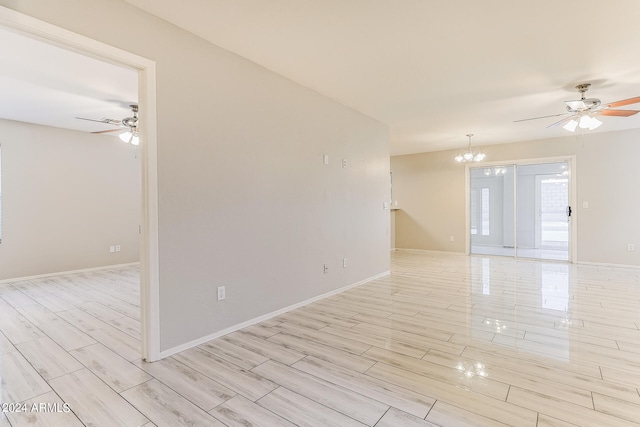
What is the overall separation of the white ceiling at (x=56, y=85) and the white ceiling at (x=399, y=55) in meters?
0.01

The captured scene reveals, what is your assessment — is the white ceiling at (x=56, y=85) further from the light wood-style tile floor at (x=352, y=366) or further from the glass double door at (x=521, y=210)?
the glass double door at (x=521, y=210)

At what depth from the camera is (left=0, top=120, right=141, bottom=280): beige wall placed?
4.81 meters

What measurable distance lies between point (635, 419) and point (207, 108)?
3423 millimetres

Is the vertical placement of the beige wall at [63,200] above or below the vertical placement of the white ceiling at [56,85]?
below

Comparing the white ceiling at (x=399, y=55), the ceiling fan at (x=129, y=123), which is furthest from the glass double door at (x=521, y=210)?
the ceiling fan at (x=129, y=123)

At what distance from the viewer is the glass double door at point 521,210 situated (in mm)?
6352

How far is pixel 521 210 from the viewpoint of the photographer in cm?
675

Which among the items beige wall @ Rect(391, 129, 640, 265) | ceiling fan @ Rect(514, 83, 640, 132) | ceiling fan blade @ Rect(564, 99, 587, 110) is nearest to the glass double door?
beige wall @ Rect(391, 129, 640, 265)

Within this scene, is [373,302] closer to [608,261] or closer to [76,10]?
[76,10]

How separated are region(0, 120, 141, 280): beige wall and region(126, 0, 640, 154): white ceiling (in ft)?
14.6

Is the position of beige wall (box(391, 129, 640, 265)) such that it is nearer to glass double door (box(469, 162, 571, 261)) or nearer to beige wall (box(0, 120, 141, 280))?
glass double door (box(469, 162, 571, 261))

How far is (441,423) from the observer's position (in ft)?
5.23

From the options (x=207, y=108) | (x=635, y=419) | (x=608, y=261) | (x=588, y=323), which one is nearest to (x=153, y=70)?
(x=207, y=108)

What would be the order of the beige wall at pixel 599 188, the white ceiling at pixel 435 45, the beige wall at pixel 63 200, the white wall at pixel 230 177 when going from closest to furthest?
the white ceiling at pixel 435 45, the white wall at pixel 230 177, the beige wall at pixel 63 200, the beige wall at pixel 599 188
